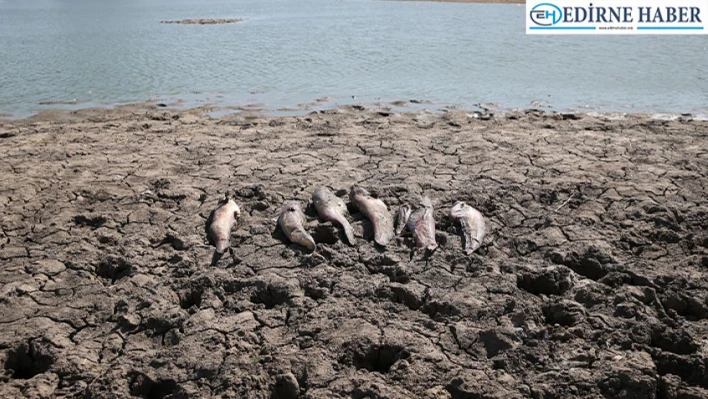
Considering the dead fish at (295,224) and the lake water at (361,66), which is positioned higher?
the lake water at (361,66)

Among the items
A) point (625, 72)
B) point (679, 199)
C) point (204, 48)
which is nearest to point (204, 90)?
point (204, 48)

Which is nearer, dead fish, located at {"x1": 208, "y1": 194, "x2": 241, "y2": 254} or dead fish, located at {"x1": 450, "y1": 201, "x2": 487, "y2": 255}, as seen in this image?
dead fish, located at {"x1": 450, "y1": 201, "x2": 487, "y2": 255}

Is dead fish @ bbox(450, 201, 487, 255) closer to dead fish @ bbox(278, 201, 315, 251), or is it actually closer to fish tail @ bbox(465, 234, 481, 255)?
fish tail @ bbox(465, 234, 481, 255)

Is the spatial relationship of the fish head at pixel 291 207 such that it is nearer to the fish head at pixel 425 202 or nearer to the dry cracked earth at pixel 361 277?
the dry cracked earth at pixel 361 277

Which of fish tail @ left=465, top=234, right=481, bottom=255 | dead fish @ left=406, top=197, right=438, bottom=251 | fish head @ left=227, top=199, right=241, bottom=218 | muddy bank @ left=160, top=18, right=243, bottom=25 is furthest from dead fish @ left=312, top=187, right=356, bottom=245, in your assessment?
muddy bank @ left=160, top=18, right=243, bottom=25

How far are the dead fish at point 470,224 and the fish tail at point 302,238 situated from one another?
3.83 feet

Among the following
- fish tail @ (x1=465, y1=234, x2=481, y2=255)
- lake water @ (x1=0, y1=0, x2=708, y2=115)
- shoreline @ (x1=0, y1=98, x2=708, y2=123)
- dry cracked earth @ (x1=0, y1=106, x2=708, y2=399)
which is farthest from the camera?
lake water @ (x1=0, y1=0, x2=708, y2=115)

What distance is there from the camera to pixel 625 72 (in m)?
12.8

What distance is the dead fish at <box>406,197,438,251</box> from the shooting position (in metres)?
5.34

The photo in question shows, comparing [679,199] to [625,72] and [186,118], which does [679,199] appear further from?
[625,72]

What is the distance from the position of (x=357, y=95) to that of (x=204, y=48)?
26.6 feet

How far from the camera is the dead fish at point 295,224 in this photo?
5.35 meters

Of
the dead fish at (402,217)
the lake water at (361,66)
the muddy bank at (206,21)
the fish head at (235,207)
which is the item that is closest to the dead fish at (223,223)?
the fish head at (235,207)

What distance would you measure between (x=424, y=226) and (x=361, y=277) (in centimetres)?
83
